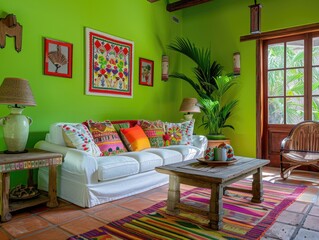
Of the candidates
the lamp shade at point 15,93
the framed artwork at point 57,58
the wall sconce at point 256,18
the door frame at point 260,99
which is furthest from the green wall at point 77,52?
the wall sconce at point 256,18

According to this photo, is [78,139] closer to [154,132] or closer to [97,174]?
[97,174]

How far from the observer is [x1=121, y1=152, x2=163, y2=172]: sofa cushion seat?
2941 mm

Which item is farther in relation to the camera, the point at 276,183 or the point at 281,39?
the point at 281,39

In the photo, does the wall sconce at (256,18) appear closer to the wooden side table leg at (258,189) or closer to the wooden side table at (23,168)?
the wooden side table leg at (258,189)

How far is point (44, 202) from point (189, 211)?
4.67 ft

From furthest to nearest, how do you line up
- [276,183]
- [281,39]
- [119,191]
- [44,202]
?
[281,39] < [276,183] < [119,191] < [44,202]

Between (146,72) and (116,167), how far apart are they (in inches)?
92.3

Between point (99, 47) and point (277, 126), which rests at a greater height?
point (99, 47)

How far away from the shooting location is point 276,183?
344 centimetres

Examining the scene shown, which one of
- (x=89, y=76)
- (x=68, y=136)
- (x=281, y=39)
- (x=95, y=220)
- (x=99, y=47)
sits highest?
(x=281, y=39)

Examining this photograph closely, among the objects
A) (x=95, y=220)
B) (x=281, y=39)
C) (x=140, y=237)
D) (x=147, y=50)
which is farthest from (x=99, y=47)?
(x=281, y=39)

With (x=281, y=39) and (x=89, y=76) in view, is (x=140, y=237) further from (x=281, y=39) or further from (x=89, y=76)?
(x=281, y=39)

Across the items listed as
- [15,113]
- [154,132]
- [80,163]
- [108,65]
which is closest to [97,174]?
[80,163]

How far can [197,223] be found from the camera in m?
2.17
